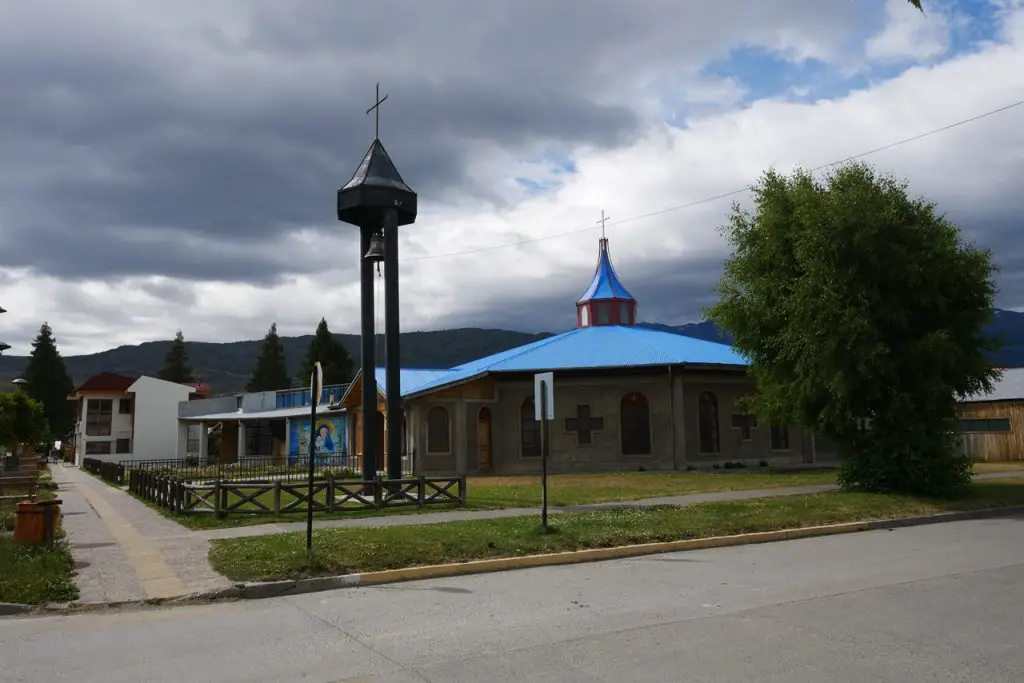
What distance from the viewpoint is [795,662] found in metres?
6.12

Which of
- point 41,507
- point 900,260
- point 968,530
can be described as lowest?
point 968,530

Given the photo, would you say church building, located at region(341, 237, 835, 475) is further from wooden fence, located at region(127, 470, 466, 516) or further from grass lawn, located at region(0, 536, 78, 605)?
grass lawn, located at region(0, 536, 78, 605)

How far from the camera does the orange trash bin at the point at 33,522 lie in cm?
1195

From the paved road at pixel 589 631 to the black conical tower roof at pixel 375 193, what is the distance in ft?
39.8

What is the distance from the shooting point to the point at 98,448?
7619cm

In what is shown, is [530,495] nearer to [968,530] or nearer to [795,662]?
[968,530]

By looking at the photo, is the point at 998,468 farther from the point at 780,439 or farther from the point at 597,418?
the point at 597,418

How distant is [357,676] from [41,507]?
336 inches

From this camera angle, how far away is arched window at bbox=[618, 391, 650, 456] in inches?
1245

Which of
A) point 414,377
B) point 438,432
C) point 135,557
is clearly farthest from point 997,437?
point 135,557

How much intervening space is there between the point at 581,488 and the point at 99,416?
67674 mm

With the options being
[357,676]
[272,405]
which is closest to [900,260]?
[357,676]

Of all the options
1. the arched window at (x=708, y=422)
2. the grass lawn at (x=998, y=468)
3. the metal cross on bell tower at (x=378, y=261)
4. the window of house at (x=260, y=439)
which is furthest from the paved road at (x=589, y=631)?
the window of house at (x=260, y=439)

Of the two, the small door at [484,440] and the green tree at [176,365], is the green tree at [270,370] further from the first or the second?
the small door at [484,440]
